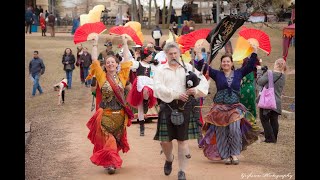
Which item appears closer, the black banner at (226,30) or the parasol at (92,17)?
the black banner at (226,30)

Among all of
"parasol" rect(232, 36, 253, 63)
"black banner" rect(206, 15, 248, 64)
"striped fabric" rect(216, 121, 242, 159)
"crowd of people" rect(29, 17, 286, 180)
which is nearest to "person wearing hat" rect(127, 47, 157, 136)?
"crowd of people" rect(29, 17, 286, 180)

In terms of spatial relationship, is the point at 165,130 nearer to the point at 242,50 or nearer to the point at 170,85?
the point at 170,85

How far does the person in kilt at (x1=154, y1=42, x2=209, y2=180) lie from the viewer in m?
8.28

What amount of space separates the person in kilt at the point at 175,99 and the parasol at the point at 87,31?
5.27 ft

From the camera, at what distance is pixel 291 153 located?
1063 centimetres

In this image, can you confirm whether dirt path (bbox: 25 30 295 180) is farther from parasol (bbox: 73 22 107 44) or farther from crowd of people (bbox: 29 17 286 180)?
parasol (bbox: 73 22 107 44)

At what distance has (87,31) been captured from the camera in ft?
31.4

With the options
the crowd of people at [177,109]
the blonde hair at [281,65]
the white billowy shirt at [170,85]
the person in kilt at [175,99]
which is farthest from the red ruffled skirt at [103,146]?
the blonde hair at [281,65]

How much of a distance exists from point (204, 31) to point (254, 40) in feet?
2.77

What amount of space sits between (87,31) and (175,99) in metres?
2.11

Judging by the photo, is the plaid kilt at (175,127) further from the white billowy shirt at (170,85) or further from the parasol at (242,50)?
the parasol at (242,50)

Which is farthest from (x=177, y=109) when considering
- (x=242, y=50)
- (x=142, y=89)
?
(x=142, y=89)

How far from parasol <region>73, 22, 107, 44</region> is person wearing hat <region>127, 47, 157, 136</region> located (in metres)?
1.48

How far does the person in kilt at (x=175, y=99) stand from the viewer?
828 centimetres
